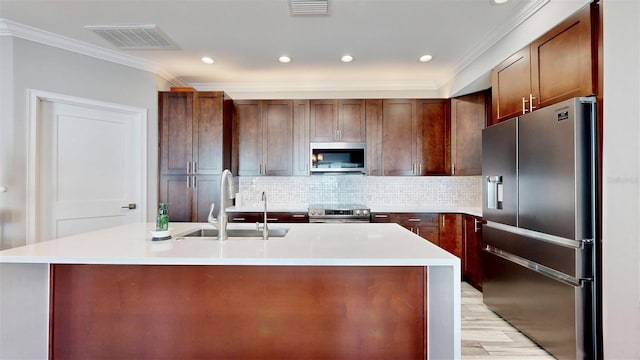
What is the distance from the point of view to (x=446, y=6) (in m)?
2.47

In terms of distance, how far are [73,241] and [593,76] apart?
317 cm

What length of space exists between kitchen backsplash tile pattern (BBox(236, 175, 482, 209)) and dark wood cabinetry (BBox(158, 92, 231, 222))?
2.29ft

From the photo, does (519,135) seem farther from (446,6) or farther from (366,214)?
(366,214)

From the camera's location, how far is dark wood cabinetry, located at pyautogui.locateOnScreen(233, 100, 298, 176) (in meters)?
4.08

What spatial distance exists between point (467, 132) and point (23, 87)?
476cm

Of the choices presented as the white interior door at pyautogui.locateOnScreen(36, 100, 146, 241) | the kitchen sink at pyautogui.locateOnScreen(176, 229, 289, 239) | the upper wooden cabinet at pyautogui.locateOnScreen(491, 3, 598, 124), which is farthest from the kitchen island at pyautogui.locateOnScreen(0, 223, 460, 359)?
the white interior door at pyautogui.locateOnScreen(36, 100, 146, 241)

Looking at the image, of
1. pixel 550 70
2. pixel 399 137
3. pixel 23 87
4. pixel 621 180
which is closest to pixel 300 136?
pixel 399 137

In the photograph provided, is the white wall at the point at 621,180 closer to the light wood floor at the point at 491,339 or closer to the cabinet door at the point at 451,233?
the light wood floor at the point at 491,339

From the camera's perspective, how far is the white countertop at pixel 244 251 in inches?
53.7

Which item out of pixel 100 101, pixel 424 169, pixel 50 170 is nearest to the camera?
pixel 50 170

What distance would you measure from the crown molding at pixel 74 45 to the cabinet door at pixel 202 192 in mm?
1408

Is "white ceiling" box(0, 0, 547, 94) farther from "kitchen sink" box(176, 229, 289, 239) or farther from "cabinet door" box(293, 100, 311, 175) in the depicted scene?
"kitchen sink" box(176, 229, 289, 239)

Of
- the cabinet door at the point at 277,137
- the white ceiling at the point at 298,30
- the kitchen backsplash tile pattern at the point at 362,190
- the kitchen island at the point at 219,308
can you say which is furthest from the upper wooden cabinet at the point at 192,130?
the kitchen island at the point at 219,308

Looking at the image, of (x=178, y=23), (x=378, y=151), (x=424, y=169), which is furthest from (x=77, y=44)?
(x=424, y=169)
